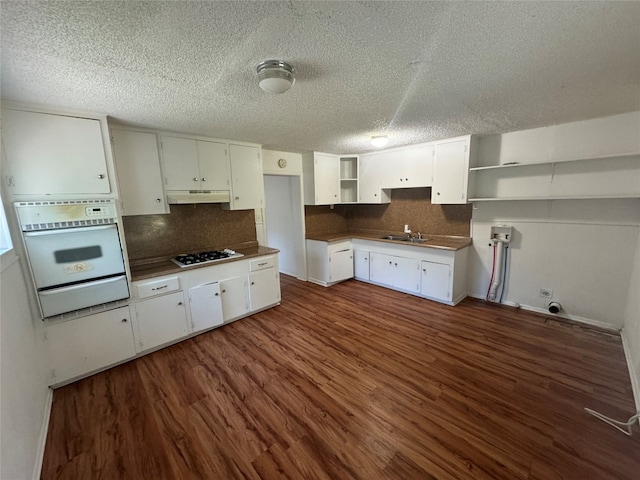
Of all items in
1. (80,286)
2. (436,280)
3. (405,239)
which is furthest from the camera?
(405,239)

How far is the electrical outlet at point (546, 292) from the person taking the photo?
10.8 feet

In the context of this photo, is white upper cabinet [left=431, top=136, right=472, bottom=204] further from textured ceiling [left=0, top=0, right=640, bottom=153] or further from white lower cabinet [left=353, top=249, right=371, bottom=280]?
white lower cabinet [left=353, top=249, right=371, bottom=280]

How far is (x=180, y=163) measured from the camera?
3004 mm

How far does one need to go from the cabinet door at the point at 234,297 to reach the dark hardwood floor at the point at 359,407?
0.28 metres

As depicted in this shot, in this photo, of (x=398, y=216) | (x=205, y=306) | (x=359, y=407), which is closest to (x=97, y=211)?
(x=205, y=306)

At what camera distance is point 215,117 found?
2441 millimetres

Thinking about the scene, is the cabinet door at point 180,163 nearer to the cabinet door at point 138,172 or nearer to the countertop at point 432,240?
the cabinet door at point 138,172

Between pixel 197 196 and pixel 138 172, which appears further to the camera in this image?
pixel 197 196

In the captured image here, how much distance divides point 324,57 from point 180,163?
7.51 feet

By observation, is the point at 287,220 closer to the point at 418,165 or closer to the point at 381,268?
the point at 381,268

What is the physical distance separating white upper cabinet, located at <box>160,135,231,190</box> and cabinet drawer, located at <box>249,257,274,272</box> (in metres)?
1.06

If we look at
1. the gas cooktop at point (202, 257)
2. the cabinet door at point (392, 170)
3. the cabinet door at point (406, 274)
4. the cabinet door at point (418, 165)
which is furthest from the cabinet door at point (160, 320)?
the cabinet door at point (418, 165)

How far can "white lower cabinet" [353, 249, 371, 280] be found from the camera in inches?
185

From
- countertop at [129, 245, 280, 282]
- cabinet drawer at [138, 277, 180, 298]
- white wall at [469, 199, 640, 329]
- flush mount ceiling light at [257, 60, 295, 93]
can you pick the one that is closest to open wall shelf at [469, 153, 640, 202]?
white wall at [469, 199, 640, 329]
